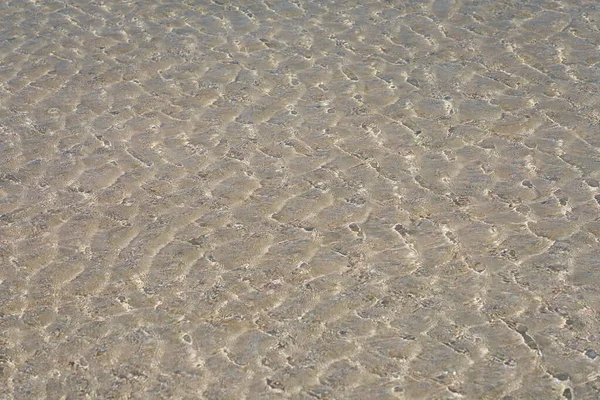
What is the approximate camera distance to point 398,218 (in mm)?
5016

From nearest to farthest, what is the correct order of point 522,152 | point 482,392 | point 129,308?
1. point 482,392
2. point 129,308
3. point 522,152

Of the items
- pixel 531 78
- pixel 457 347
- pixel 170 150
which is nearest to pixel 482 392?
pixel 457 347

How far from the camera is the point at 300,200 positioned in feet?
16.9

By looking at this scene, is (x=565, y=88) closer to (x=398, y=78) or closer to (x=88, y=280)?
(x=398, y=78)

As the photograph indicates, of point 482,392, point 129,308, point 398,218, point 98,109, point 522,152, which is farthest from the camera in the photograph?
point 98,109

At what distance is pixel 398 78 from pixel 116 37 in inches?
75.8

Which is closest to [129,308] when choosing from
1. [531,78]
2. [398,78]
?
[398,78]

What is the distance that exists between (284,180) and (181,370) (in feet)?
4.86

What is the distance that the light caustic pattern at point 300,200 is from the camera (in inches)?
163

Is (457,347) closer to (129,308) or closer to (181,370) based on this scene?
(181,370)

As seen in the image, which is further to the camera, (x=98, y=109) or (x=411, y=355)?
(x=98, y=109)

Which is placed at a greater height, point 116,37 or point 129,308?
point 129,308

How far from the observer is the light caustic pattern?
13.6 feet

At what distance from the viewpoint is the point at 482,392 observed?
3945 millimetres
